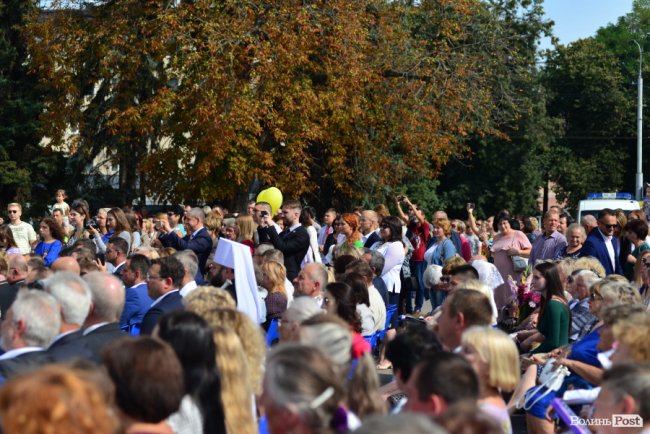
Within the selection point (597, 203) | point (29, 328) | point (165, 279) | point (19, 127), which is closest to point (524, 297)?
point (165, 279)

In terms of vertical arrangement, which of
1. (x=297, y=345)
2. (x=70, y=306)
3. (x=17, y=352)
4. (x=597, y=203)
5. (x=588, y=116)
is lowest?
(x=597, y=203)

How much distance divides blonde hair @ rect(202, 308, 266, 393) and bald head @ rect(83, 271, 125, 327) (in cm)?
126

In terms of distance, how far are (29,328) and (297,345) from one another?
2.02 m

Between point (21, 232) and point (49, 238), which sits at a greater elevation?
point (49, 238)

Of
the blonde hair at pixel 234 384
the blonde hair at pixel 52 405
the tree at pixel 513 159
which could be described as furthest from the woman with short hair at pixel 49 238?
the tree at pixel 513 159

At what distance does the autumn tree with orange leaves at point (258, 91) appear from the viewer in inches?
907

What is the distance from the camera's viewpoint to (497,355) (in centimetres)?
468

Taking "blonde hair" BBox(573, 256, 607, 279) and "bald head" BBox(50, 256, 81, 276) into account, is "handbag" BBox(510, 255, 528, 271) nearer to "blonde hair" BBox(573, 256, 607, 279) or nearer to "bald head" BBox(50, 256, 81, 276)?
"blonde hair" BBox(573, 256, 607, 279)

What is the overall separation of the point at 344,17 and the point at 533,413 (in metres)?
19.0

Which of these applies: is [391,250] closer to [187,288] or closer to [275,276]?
[275,276]

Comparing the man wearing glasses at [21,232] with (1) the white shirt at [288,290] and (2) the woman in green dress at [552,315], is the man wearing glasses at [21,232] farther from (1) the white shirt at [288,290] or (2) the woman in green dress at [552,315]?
(2) the woman in green dress at [552,315]

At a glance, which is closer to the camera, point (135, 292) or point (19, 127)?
point (135, 292)

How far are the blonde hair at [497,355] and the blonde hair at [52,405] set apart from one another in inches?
93.2

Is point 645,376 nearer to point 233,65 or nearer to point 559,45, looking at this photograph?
point 233,65
